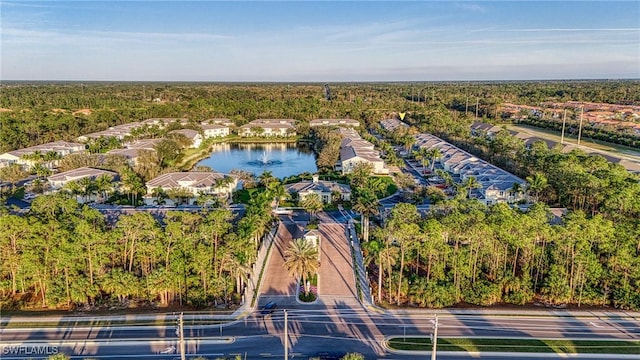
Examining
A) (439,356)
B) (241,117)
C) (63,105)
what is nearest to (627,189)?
(439,356)

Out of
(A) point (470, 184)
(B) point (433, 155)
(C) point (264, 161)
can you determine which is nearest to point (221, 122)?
(C) point (264, 161)

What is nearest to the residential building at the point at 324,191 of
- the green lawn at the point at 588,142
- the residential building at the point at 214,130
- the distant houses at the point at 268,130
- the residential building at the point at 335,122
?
the distant houses at the point at 268,130

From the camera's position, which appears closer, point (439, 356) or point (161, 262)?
point (439, 356)

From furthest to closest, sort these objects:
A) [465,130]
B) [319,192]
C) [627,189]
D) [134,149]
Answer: [465,130] → [134,149] → [319,192] → [627,189]

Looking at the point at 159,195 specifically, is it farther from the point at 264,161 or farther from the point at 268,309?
the point at 264,161

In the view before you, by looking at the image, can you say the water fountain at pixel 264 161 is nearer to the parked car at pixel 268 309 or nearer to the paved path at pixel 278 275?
the paved path at pixel 278 275

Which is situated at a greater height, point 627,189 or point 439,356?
point 627,189

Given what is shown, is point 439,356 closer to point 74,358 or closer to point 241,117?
point 74,358
